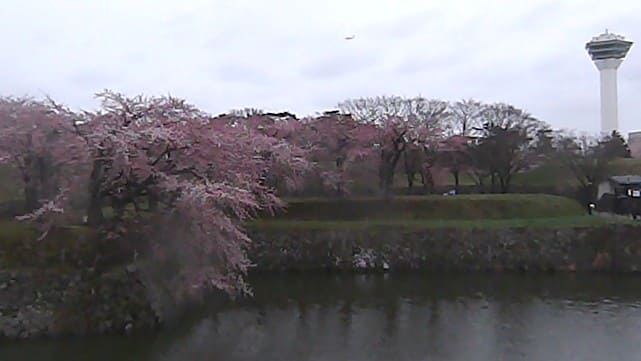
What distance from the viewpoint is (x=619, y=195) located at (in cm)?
2653

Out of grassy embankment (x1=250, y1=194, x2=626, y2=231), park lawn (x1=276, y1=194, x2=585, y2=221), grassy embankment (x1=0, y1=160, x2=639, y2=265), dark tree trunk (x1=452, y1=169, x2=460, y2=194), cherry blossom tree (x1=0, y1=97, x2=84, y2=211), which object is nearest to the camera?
cherry blossom tree (x1=0, y1=97, x2=84, y2=211)

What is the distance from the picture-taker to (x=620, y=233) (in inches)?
782

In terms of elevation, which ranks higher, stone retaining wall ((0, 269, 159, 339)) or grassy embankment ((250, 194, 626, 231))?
grassy embankment ((250, 194, 626, 231))

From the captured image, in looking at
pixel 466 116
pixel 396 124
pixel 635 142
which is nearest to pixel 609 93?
pixel 635 142

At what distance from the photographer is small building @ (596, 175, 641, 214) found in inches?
982

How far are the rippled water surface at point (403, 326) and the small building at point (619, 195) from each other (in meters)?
7.16

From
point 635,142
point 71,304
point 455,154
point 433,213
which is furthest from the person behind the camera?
point 635,142


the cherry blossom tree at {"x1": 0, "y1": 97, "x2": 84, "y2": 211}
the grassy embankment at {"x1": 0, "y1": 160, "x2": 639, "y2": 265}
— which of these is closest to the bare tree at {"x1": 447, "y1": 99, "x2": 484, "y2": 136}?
the grassy embankment at {"x1": 0, "y1": 160, "x2": 639, "y2": 265}

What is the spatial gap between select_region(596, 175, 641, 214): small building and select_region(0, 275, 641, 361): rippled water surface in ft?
23.5

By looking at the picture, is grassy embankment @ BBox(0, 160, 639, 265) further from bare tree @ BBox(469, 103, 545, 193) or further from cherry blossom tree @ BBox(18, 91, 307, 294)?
cherry blossom tree @ BBox(18, 91, 307, 294)

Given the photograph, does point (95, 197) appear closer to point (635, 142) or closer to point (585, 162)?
point (585, 162)

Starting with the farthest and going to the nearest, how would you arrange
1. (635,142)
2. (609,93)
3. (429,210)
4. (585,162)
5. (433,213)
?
(635,142)
(609,93)
(585,162)
(429,210)
(433,213)

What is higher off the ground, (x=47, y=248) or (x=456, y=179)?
(x=456, y=179)

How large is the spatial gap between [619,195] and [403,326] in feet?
56.2
